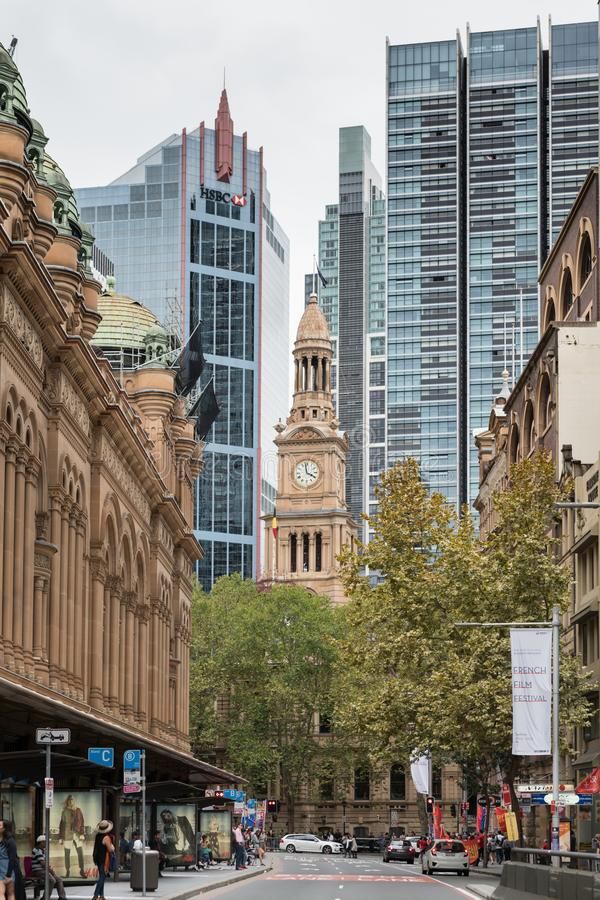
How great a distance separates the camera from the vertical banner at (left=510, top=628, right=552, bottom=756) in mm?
45938

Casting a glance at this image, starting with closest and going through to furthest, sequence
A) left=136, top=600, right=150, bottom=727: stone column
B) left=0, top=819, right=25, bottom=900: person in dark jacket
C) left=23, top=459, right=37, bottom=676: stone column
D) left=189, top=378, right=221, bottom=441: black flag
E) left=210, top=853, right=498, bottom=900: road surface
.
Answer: left=0, top=819, right=25, bottom=900: person in dark jacket, left=210, top=853, right=498, bottom=900: road surface, left=23, top=459, right=37, bottom=676: stone column, left=136, top=600, right=150, bottom=727: stone column, left=189, top=378, right=221, bottom=441: black flag

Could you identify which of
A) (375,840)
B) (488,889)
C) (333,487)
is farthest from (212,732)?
(488,889)

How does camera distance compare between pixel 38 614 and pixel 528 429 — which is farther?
pixel 528 429

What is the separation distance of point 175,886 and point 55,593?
31.7ft

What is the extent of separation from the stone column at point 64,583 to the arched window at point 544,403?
29.5 meters

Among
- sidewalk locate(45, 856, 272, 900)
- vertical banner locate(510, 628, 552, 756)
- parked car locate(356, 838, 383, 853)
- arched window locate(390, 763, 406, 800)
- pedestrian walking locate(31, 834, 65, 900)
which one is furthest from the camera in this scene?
arched window locate(390, 763, 406, 800)

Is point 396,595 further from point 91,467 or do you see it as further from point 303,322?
point 303,322

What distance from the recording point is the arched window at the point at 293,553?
156500 millimetres

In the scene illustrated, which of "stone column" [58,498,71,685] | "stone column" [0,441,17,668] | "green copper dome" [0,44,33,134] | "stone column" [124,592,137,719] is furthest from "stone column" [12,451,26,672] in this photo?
"stone column" [124,592,137,719]

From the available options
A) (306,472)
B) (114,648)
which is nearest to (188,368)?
(114,648)

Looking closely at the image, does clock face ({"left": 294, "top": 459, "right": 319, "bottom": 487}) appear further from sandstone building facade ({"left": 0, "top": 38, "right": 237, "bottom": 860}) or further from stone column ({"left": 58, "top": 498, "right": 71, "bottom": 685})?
stone column ({"left": 58, "top": 498, "right": 71, "bottom": 685})

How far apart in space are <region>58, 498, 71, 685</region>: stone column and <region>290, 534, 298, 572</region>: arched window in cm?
10485

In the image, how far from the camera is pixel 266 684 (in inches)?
4747

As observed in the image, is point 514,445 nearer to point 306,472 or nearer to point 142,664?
point 142,664
